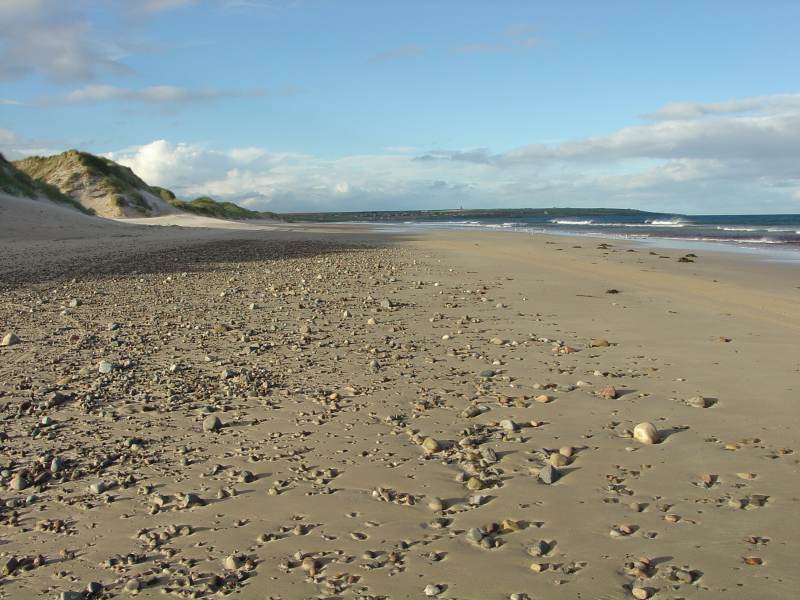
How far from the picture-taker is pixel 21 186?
171 feet

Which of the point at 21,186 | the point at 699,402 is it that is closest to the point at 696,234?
the point at 699,402

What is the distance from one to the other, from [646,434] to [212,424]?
3596 millimetres

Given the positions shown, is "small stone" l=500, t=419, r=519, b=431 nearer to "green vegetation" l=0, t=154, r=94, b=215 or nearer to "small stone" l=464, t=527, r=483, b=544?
"small stone" l=464, t=527, r=483, b=544

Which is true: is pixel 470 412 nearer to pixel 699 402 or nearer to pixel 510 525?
pixel 510 525

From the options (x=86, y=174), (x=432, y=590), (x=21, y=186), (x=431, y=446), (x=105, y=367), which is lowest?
(x=432, y=590)

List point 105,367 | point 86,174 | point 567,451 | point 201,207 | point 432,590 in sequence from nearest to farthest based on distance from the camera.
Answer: point 432,590, point 567,451, point 105,367, point 86,174, point 201,207

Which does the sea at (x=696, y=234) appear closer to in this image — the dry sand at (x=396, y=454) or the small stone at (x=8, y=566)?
the dry sand at (x=396, y=454)

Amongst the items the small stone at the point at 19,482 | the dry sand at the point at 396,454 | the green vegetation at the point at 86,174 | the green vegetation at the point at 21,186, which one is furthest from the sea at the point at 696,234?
the green vegetation at the point at 21,186

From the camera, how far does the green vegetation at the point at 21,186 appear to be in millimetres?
50188

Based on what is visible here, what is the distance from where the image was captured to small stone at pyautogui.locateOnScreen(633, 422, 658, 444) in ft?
17.4

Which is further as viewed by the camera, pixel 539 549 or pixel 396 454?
pixel 396 454

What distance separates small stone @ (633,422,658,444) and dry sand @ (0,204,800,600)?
0.12m

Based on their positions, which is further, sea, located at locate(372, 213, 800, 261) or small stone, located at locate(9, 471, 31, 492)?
sea, located at locate(372, 213, 800, 261)

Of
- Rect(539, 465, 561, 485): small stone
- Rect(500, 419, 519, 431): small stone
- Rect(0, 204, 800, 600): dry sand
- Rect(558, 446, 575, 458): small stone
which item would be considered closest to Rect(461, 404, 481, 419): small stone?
Rect(0, 204, 800, 600): dry sand
